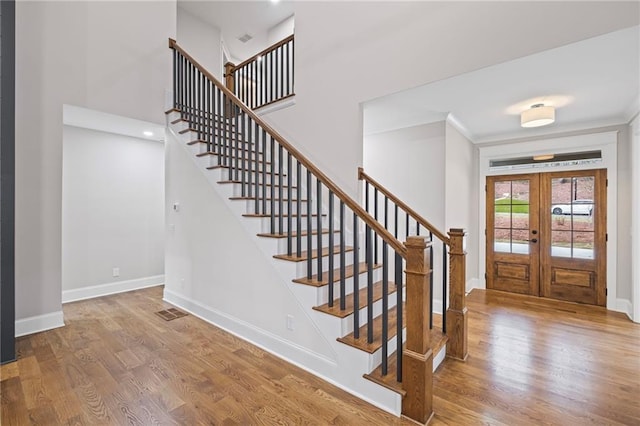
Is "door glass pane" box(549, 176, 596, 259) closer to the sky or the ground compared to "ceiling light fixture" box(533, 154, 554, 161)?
closer to the ground

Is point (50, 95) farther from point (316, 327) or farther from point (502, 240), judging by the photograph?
point (502, 240)

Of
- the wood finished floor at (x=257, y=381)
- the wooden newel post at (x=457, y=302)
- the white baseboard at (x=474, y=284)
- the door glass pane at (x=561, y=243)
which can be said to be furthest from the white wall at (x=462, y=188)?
the wood finished floor at (x=257, y=381)

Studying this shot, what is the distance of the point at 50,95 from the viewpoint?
3.16 m

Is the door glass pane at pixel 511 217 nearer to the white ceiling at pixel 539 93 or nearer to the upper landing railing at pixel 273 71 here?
the white ceiling at pixel 539 93

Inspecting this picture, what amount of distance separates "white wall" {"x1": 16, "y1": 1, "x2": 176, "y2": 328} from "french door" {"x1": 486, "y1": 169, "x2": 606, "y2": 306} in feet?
19.3

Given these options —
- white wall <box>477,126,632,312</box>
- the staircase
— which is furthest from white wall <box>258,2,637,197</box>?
white wall <box>477,126,632,312</box>

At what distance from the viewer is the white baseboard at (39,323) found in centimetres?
296

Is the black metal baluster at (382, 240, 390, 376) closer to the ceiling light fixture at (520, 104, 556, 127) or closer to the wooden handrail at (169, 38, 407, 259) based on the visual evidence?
the wooden handrail at (169, 38, 407, 259)

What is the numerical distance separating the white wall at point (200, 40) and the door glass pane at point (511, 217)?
602 centimetres

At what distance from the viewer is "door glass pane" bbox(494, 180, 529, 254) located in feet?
15.5

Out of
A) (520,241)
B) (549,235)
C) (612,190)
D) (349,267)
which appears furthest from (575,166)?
(349,267)

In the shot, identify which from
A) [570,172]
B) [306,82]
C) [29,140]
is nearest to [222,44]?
[306,82]

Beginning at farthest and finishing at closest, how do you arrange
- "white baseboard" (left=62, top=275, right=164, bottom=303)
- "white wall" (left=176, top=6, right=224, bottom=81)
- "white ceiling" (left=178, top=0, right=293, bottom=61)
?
"white wall" (left=176, top=6, right=224, bottom=81) → "white ceiling" (left=178, top=0, right=293, bottom=61) → "white baseboard" (left=62, top=275, right=164, bottom=303)

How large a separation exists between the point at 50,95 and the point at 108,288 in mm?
2750
